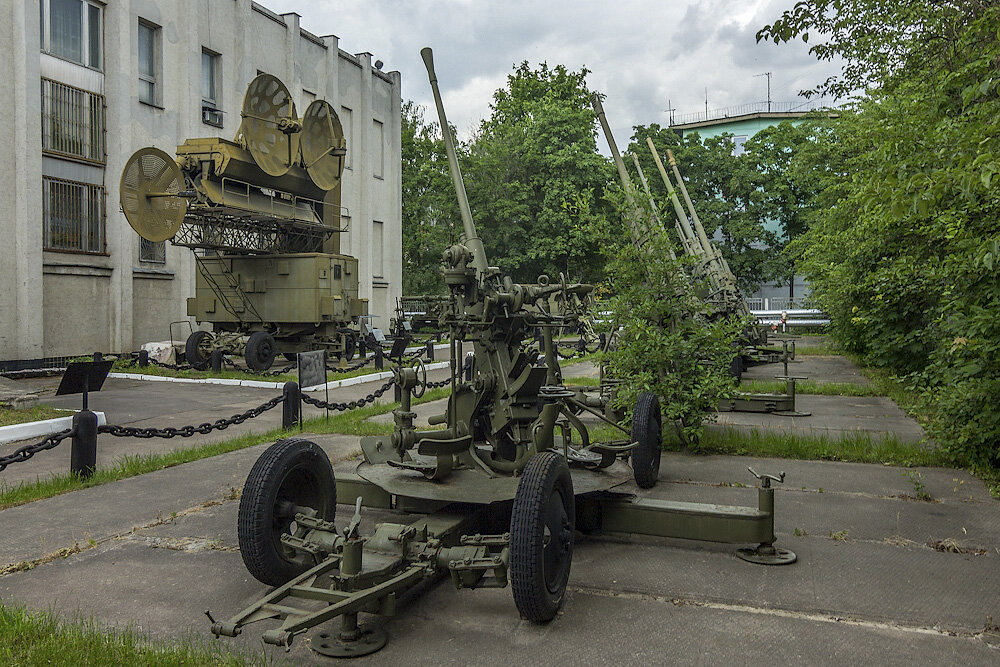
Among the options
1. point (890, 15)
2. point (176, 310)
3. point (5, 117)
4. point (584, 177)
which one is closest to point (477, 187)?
point (584, 177)

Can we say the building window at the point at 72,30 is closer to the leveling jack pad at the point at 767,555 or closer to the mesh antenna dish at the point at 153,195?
the mesh antenna dish at the point at 153,195

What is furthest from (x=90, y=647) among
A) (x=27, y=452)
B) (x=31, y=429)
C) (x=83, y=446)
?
(x=31, y=429)

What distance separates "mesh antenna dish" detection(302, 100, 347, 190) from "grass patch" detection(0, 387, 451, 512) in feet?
28.3

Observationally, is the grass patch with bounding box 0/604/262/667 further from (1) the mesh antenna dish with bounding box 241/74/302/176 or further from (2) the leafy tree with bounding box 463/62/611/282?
(2) the leafy tree with bounding box 463/62/611/282

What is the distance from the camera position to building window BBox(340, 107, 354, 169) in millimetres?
28703

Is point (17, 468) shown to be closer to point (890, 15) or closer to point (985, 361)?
point (985, 361)

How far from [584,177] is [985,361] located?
30606 mm

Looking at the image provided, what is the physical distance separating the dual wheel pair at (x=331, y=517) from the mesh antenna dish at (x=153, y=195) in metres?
11.9

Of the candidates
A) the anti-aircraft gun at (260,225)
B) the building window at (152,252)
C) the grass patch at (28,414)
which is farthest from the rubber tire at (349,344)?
the grass patch at (28,414)

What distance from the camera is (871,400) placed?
43.8 feet

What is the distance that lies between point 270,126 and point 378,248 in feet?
43.9

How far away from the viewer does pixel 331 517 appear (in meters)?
4.95

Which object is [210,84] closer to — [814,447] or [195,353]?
[195,353]

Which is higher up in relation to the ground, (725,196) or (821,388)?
(725,196)
